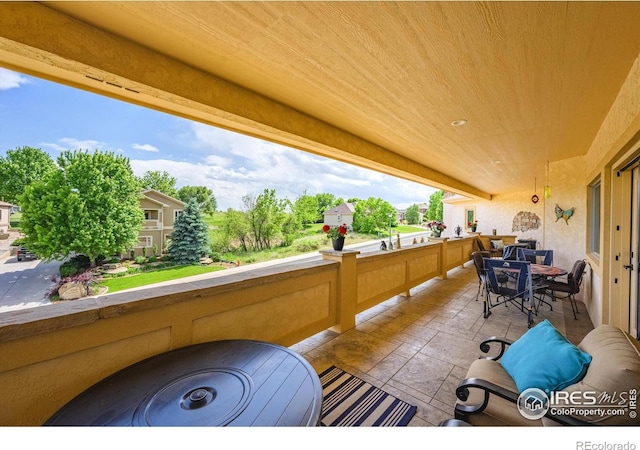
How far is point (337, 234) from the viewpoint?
319 centimetres

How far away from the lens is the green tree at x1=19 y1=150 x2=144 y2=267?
6.44 ft

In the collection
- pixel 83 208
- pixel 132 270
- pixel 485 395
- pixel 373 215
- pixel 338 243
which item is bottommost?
pixel 485 395

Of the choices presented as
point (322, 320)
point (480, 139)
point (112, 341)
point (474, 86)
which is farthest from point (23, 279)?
point (480, 139)

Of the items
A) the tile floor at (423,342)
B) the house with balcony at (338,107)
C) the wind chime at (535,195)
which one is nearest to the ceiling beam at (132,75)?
the house with balcony at (338,107)

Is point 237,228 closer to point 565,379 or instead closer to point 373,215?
point 565,379

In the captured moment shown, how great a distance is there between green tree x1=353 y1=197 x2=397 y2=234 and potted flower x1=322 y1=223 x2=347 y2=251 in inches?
396

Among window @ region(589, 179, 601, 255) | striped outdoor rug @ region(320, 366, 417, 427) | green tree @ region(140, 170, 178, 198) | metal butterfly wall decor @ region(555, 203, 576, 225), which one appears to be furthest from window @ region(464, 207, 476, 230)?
green tree @ region(140, 170, 178, 198)

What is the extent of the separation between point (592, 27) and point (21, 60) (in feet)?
10.6

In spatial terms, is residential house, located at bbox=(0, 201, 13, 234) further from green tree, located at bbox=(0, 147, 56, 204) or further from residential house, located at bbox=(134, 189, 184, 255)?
residential house, located at bbox=(134, 189, 184, 255)

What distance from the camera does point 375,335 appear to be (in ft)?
10.4

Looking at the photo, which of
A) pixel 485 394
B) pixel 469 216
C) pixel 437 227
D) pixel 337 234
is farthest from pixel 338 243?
pixel 469 216

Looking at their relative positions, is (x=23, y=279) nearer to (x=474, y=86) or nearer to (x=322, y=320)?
(x=322, y=320)

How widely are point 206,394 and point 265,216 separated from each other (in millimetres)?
6862

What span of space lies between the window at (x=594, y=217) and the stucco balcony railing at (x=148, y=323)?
4086 mm
